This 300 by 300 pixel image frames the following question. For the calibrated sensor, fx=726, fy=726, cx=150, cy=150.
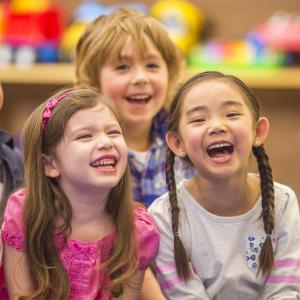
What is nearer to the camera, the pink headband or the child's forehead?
the pink headband

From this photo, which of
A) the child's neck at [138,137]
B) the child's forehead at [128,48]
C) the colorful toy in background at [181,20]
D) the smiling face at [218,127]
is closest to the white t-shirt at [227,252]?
the smiling face at [218,127]

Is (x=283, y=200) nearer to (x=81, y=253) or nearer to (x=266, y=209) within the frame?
(x=266, y=209)

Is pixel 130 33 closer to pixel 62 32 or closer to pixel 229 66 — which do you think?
pixel 229 66

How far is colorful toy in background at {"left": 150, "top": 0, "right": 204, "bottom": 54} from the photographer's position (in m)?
3.31

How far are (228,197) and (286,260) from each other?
19 cm

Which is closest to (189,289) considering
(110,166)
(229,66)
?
(110,166)

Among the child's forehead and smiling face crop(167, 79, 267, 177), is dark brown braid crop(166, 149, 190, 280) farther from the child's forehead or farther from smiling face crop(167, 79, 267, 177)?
the child's forehead

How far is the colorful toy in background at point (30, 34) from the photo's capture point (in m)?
3.47

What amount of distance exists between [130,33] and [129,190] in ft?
1.88

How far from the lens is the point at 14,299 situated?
61.6 inches

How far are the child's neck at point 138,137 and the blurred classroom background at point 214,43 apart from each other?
3.66 ft

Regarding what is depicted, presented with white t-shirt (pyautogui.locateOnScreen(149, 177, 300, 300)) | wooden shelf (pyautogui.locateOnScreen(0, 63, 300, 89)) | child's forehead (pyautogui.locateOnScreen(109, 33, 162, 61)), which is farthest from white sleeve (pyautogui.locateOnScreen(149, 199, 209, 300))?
wooden shelf (pyautogui.locateOnScreen(0, 63, 300, 89))

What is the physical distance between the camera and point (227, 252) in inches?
63.4

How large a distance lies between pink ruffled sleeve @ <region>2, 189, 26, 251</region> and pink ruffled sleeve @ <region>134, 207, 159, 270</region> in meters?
0.25
